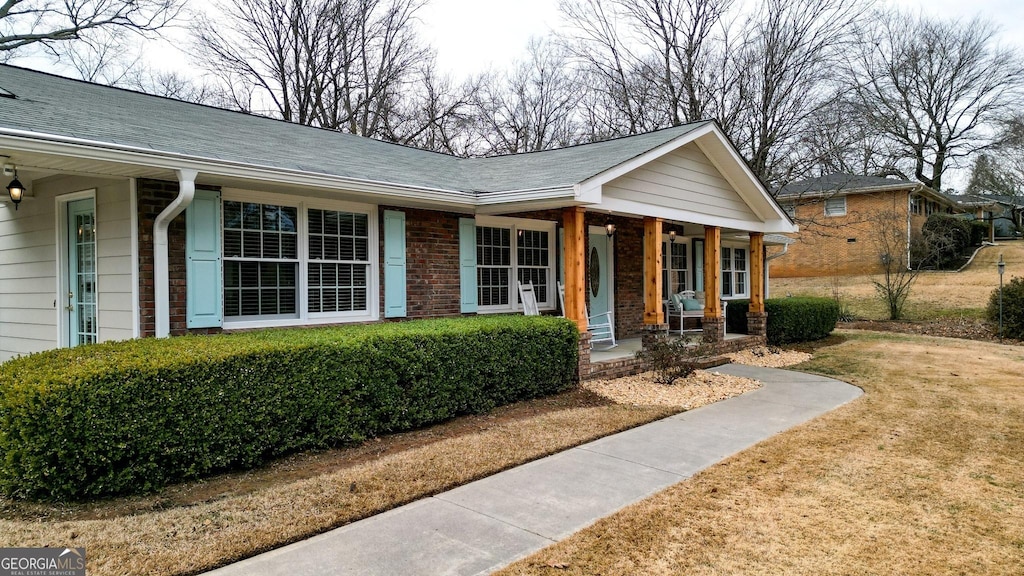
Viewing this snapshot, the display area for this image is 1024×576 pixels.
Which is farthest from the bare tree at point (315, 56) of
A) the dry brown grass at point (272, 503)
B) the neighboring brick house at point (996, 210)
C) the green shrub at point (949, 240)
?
the neighboring brick house at point (996, 210)

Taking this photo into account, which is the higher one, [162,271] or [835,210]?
[835,210]

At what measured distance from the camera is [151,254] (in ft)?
18.7

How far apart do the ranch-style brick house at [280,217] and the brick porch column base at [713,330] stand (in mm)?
31

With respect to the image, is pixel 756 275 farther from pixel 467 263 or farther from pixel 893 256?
pixel 893 256

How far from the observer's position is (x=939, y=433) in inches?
234

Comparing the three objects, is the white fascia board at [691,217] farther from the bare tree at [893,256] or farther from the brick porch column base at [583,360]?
the bare tree at [893,256]

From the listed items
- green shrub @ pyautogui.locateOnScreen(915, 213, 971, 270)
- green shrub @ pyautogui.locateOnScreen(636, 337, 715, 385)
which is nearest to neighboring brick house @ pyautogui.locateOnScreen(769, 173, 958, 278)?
green shrub @ pyautogui.locateOnScreen(915, 213, 971, 270)

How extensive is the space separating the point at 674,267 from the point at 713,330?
313 cm

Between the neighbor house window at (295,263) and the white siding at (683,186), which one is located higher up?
the white siding at (683,186)

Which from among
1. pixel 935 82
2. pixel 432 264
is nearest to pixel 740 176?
pixel 432 264

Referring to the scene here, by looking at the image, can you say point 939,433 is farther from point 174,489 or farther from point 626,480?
point 174,489

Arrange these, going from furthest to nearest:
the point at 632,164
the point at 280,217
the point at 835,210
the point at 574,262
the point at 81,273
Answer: the point at 835,210
the point at 632,164
the point at 574,262
the point at 280,217
the point at 81,273

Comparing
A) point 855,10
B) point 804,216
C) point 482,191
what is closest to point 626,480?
point 482,191

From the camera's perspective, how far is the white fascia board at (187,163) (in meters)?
4.57
